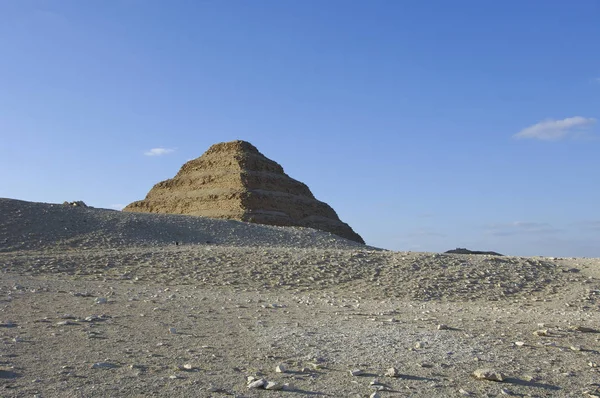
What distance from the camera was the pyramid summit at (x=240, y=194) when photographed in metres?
51.2

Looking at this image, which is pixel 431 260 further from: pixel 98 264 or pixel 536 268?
pixel 98 264

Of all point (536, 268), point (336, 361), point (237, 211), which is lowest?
point (336, 361)

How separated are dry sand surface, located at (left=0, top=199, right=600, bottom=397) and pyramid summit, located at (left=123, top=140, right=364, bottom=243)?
107 feet

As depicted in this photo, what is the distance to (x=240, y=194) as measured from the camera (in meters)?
52.2

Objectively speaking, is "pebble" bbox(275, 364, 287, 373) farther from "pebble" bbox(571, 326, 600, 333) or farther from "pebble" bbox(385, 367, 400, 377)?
"pebble" bbox(571, 326, 600, 333)

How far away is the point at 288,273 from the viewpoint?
1347 centimetres

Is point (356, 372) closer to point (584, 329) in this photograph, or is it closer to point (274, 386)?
point (274, 386)

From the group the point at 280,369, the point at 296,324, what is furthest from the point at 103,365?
the point at 296,324

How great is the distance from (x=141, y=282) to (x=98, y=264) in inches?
101

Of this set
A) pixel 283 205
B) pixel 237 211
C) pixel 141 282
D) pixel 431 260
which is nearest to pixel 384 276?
pixel 431 260

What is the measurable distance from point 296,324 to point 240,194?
45.4m

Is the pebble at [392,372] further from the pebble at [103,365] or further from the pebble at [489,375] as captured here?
the pebble at [103,365]

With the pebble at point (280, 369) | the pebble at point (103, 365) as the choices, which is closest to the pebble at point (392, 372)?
the pebble at point (280, 369)

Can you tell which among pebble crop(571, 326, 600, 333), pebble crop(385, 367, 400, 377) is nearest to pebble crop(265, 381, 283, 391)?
pebble crop(385, 367, 400, 377)
